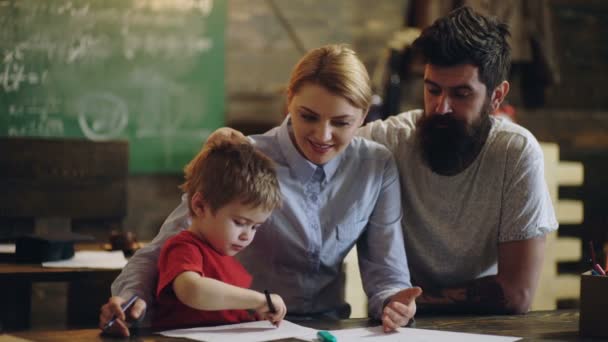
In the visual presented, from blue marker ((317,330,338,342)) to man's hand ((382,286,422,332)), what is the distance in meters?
0.18

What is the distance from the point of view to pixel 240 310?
1865mm

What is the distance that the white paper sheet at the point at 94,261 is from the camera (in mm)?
2494

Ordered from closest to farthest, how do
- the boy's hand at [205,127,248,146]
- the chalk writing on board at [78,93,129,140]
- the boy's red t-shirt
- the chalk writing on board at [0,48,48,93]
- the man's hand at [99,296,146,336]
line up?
the man's hand at [99,296,146,336]
the boy's red t-shirt
the boy's hand at [205,127,248,146]
the chalk writing on board at [0,48,48,93]
the chalk writing on board at [78,93,129,140]

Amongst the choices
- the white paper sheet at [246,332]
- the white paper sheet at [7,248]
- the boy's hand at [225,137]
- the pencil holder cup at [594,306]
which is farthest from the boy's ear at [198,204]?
the white paper sheet at [7,248]

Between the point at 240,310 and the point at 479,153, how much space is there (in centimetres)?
85

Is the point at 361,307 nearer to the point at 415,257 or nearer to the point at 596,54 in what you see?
the point at 415,257

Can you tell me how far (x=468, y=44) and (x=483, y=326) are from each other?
→ 0.74 m

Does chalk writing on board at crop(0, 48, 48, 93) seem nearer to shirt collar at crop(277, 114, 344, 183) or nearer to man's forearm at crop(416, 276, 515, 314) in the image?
shirt collar at crop(277, 114, 344, 183)

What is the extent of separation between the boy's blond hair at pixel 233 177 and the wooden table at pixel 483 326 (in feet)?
0.96

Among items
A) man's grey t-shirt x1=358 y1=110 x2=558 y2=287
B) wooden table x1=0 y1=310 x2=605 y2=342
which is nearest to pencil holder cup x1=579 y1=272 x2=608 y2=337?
wooden table x1=0 y1=310 x2=605 y2=342

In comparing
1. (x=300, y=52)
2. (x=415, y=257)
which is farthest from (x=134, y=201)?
(x=415, y=257)

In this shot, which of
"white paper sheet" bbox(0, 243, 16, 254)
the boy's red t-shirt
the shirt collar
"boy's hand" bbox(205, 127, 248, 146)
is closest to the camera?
the boy's red t-shirt

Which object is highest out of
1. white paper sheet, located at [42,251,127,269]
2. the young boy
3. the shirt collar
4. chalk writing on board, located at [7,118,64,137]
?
chalk writing on board, located at [7,118,64,137]

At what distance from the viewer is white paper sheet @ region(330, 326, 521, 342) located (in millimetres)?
1745
